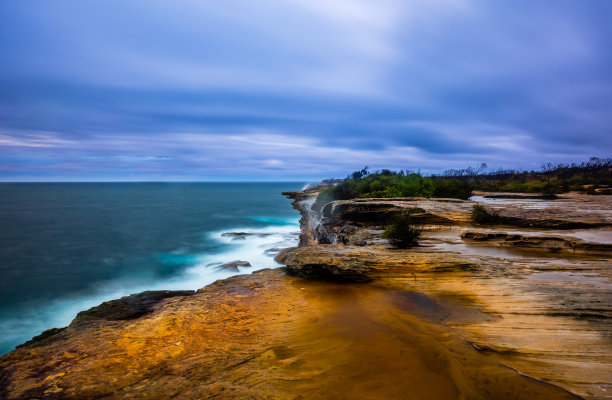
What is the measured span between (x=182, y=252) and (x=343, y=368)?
1074 inches

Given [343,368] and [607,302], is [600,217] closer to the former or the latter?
[607,302]

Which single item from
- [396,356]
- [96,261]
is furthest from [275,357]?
[96,261]

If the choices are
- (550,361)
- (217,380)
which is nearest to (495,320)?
(550,361)

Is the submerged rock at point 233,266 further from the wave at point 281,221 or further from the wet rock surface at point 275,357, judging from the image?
the wave at point 281,221

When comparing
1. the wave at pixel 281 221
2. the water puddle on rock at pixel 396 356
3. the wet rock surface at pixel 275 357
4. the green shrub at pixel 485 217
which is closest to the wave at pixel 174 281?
the wave at pixel 281 221

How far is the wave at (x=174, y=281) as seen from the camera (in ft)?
47.4

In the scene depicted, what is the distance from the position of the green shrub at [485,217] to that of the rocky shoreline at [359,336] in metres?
5.32

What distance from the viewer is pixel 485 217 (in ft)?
53.9

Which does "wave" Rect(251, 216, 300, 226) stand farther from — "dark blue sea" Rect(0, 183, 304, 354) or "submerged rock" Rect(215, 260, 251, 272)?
"submerged rock" Rect(215, 260, 251, 272)

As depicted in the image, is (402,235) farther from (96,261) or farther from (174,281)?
(96,261)

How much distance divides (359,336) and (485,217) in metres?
14.2

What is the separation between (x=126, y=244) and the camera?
31.7m

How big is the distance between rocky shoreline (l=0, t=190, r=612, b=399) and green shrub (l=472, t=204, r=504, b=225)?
532cm

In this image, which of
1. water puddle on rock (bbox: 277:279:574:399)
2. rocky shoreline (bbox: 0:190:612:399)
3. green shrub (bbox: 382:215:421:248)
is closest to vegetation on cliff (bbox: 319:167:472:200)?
green shrub (bbox: 382:215:421:248)
